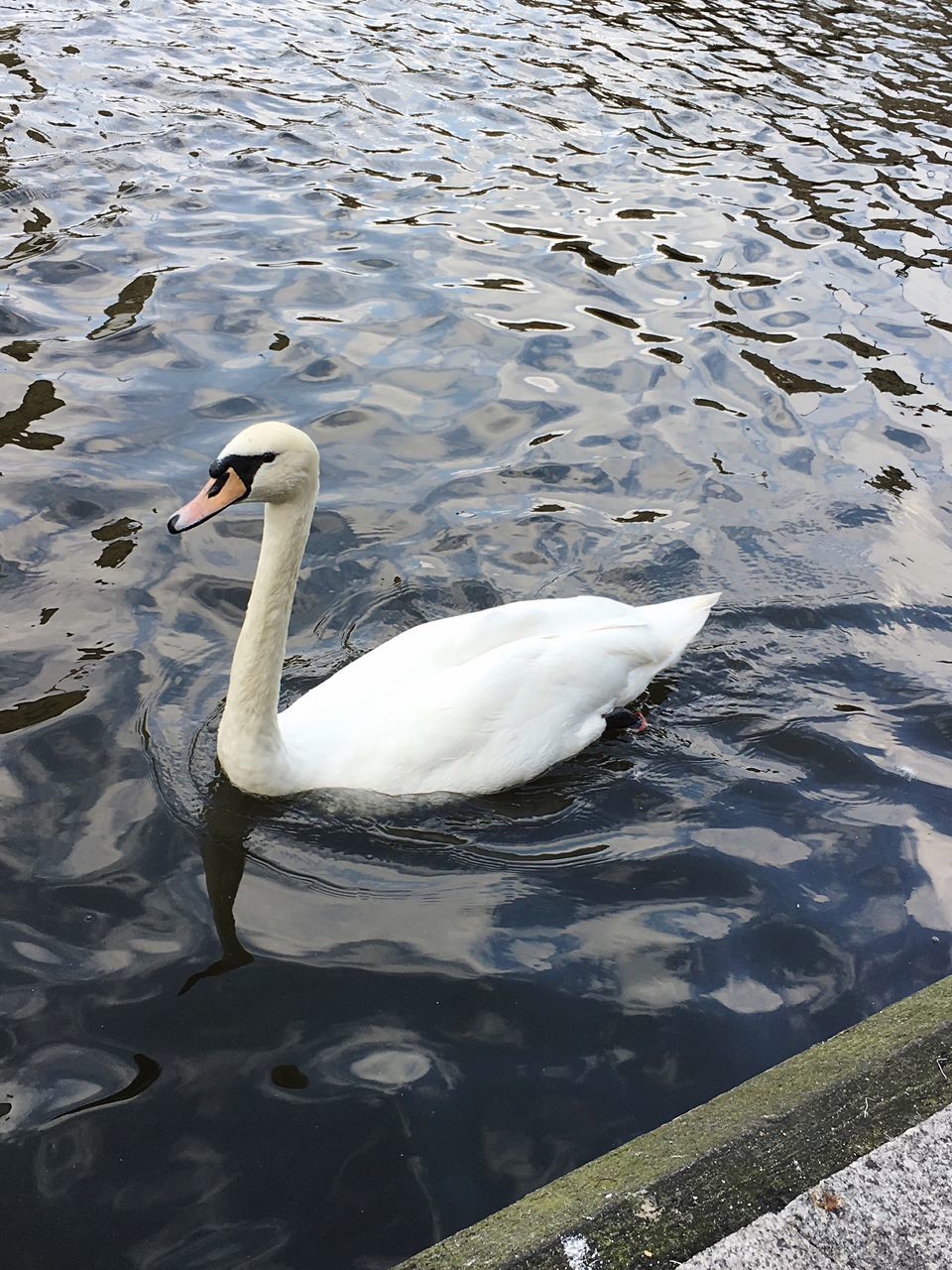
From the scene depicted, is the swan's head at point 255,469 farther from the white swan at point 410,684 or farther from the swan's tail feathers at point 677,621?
the swan's tail feathers at point 677,621

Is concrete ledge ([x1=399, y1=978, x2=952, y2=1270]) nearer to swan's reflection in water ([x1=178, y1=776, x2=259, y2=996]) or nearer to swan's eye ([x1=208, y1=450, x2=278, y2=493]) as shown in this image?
swan's reflection in water ([x1=178, y1=776, x2=259, y2=996])

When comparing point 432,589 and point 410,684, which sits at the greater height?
point 410,684

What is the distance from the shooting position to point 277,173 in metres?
11.0

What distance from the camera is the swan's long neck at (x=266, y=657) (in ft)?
15.7

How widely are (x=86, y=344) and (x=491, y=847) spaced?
4792 millimetres

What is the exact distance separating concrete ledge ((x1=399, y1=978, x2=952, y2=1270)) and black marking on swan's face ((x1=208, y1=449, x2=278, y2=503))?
2523mm

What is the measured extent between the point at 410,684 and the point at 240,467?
118 cm

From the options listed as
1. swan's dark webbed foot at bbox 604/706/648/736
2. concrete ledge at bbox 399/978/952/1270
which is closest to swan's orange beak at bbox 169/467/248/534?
swan's dark webbed foot at bbox 604/706/648/736

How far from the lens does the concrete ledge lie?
260 cm

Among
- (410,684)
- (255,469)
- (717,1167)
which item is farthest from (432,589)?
(717,1167)

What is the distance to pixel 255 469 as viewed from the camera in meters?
4.52

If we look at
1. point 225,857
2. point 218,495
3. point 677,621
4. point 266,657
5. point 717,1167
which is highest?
point 218,495

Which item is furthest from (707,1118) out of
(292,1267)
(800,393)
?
(800,393)

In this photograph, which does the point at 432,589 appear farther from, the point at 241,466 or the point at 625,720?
the point at 241,466
